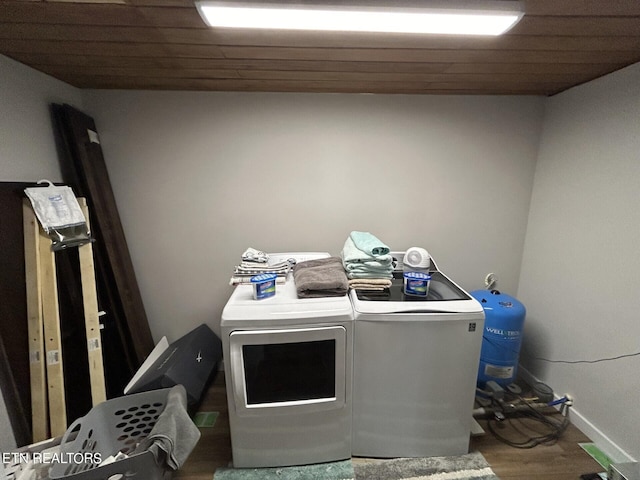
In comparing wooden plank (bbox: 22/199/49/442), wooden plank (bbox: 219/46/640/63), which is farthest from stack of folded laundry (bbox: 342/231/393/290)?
wooden plank (bbox: 22/199/49/442)

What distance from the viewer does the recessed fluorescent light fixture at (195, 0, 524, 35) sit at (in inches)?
37.0

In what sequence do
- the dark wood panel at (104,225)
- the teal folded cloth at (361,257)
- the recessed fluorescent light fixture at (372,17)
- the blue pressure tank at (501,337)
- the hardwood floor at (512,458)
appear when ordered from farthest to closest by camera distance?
1. the blue pressure tank at (501,337)
2. the dark wood panel at (104,225)
3. the teal folded cloth at (361,257)
4. the hardwood floor at (512,458)
5. the recessed fluorescent light fixture at (372,17)

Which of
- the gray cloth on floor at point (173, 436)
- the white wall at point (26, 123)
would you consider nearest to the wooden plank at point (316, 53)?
the white wall at point (26, 123)

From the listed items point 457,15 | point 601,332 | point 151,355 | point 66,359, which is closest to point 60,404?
point 66,359

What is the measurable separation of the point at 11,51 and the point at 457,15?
1.94 meters

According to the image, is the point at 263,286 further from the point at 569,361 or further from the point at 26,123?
the point at 569,361

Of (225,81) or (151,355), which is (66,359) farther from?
(225,81)

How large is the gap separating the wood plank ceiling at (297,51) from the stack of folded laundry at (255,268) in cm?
104

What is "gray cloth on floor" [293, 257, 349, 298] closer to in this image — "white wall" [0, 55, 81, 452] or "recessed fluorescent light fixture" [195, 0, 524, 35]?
"recessed fluorescent light fixture" [195, 0, 524, 35]

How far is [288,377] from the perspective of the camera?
145 centimetres

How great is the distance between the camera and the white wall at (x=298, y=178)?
1940 millimetres

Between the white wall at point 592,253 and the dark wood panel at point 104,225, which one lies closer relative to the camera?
the white wall at point 592,253

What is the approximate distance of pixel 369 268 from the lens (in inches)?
63.3

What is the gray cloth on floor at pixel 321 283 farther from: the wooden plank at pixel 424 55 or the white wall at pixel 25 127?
the white wall at pixel 25 127
